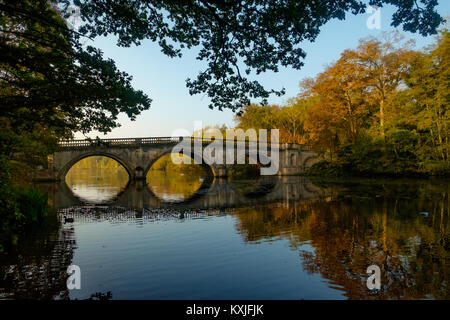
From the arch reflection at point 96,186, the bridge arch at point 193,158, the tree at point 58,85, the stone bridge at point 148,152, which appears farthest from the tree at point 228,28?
the bridge arch at point 193,158

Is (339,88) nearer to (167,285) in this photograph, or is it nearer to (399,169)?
(399,169)

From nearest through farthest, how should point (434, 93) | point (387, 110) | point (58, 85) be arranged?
point (58, 85) < point (434, 93) < point (387, 110)

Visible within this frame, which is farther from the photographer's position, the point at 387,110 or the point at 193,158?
the point at 193,158

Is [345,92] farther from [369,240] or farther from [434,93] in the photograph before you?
[369,240]

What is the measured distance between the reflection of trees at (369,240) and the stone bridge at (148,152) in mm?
24346

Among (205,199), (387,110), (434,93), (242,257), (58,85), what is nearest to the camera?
(58,85)

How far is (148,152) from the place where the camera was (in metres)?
35.3

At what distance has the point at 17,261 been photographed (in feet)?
20.4

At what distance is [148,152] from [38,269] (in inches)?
1196

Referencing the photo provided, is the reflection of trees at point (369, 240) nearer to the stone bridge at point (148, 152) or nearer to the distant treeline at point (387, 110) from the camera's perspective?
the distant treeline at point (387, 110)

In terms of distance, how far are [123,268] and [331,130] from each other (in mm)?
34406

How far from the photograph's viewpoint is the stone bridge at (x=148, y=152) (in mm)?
33344

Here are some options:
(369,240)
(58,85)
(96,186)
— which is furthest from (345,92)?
(58,85)

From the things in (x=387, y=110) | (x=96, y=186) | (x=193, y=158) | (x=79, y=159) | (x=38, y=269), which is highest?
(x=387, y=110)
